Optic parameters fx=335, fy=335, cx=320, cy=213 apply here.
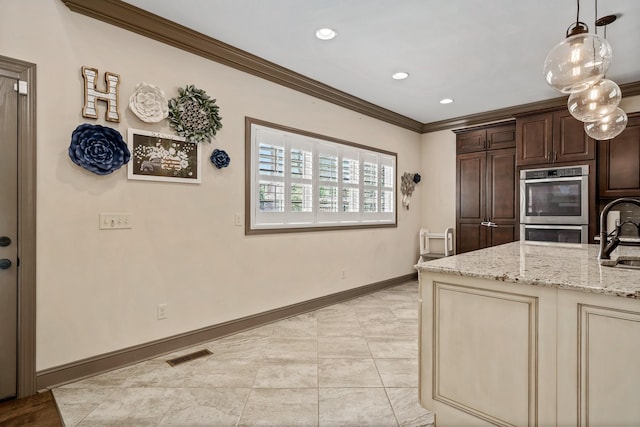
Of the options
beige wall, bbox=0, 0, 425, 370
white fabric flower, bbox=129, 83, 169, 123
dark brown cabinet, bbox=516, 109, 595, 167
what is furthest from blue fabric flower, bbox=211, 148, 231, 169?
dark brown cabinet, bbox=516, 109, 595, 167

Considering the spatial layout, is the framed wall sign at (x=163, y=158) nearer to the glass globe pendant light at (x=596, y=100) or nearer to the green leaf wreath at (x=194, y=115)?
the green leaf wreath at (x=194, y=115)

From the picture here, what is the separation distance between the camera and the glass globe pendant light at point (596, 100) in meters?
2.21

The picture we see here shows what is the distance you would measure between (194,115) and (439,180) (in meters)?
4.25

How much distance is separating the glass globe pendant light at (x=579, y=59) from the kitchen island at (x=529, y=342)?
0.98 metres

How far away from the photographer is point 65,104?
2.29 m

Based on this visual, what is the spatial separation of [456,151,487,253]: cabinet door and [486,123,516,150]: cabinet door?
0.62ft

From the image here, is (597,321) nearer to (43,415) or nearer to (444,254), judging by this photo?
(43,415)

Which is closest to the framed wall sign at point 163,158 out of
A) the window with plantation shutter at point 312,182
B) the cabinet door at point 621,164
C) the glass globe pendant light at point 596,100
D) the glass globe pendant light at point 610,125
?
the window with plantation shutter at point 312,182

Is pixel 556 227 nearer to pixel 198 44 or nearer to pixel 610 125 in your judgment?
pixel 610 125

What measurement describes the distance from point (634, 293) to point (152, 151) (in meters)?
3.00

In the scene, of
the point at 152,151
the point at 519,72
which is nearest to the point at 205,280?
the point at 152,151

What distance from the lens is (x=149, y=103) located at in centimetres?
264

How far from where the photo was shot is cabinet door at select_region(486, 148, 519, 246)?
478 cm

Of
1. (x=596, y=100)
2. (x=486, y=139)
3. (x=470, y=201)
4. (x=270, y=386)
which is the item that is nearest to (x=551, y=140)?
(x=486, y=139)
